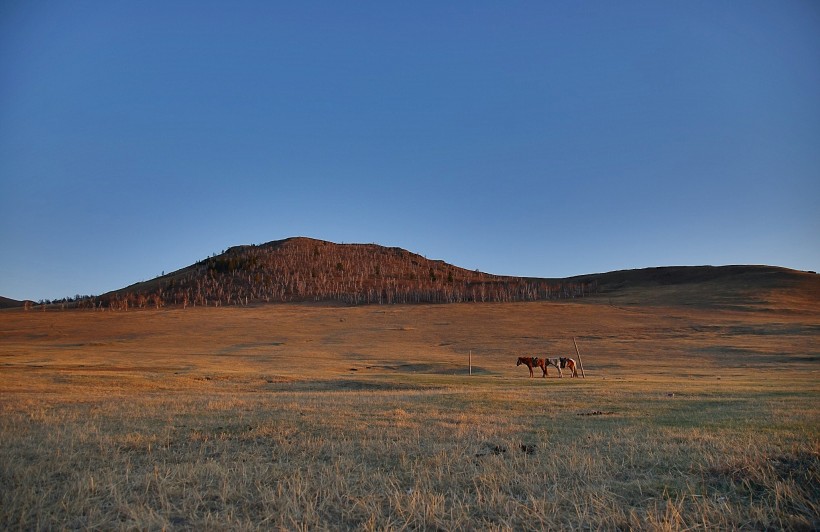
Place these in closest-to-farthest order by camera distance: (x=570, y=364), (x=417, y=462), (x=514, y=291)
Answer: (x=417, y=462) → (x=570, y=364) → (x=514, y=291)

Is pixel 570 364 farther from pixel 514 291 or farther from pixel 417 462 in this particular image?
pixel 514 291

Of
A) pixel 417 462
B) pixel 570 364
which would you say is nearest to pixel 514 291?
pixel 570 364

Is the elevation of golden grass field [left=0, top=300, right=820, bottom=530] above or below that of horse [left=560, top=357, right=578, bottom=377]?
above

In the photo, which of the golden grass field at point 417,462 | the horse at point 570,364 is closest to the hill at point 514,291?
the horse at point 570,364

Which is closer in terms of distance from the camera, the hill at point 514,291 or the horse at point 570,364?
the horse at point 570,364

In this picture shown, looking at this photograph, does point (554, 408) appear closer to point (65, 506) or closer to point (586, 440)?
point (586, 440)

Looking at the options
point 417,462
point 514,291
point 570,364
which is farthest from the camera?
point 514,291

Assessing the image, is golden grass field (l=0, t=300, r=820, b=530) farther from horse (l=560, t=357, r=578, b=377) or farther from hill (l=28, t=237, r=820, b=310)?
hill (l=28, t=237, r=820, b=310)

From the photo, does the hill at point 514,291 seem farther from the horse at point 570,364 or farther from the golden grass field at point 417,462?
the golden grass field at point 417,462

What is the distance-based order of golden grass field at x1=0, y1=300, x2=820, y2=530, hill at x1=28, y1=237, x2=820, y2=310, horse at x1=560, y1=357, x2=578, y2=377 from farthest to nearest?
hill at x1=28, y1=237, x2=820, y2=310 → horse at x1=560, y1=357, x2=578, y2=377 → golden grass field at x1=0, y1=300, x2=820, y2=530

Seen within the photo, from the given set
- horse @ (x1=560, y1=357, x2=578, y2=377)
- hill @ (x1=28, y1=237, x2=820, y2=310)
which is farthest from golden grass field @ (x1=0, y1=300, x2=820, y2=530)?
hill @ (x1=28, y1=237, x2=820, y2=310)

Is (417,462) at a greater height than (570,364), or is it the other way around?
(417,462)

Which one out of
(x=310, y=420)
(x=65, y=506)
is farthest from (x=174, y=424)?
(x=65, y=506)

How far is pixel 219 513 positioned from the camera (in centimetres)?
658
